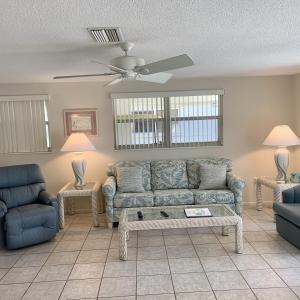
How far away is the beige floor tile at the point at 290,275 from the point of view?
9.10ft

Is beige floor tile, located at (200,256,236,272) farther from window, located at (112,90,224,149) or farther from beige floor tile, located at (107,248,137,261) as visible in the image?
window, located at (112,90,224,149)

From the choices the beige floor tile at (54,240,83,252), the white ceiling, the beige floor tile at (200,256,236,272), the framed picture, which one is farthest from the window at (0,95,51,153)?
the beige floor tile at (200,256,236,272)

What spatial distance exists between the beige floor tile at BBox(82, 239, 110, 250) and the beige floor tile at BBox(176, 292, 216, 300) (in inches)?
53.4

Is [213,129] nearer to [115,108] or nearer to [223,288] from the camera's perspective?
[115,108]

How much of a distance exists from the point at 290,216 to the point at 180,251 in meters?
1.32

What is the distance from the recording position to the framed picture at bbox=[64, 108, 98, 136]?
5.08 m

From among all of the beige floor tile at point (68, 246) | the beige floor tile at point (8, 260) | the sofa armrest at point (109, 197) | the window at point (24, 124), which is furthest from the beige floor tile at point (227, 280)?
the window at point (24, 124)

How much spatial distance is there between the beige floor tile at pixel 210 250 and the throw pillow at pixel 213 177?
42.7 inches

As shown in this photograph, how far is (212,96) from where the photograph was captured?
5.17 meters


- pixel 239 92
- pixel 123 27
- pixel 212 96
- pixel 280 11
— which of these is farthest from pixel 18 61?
pixel 239 92

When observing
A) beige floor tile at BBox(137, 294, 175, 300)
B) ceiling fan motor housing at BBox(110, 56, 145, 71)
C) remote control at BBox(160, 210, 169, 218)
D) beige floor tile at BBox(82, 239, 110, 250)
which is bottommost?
beige floor tile at BBox(137, 294, 175, 300)

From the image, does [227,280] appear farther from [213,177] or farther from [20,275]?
[20,275]

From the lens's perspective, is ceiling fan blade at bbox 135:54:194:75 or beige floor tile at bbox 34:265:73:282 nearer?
ceiling fan blade at bbox 135:54:194:75

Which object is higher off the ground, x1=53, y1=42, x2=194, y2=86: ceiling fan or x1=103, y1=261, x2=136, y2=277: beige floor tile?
x1=53, y1=42, x2=194, y2=86: ceiling fan
